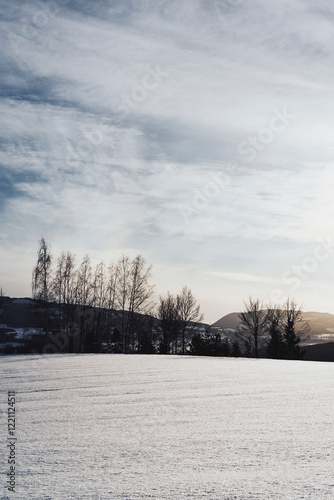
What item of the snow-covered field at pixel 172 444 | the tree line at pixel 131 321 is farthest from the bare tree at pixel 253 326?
the snow-covered field at pixel 172 444

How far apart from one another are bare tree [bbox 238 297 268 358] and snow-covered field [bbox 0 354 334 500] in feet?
121

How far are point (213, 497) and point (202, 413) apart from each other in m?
2.08

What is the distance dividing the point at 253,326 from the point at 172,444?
4178 centimetres

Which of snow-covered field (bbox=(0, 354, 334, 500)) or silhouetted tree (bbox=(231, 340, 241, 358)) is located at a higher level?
snow-covered field (bbox=(0, 354, 334, 500))

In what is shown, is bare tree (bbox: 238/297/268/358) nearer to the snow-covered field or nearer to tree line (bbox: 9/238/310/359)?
tree line (bbox: 9/238/310/359)

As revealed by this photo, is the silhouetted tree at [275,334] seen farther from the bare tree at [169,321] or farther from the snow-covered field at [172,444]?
the snow-covered field at [172,444]

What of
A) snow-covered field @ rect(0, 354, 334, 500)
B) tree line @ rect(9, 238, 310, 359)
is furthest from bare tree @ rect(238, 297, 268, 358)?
snow-covered field @ rect(0, 354, 334, 500)

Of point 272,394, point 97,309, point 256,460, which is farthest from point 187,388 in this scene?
point 97,309

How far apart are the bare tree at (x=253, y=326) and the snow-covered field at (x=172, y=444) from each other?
37013 millimetres

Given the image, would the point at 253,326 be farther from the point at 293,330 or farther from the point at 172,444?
the point at 172,444

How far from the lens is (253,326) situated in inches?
1711

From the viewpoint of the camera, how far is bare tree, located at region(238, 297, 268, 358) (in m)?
41.8

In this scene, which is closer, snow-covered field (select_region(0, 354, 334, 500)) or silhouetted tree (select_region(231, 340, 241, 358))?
snow-covered field (select_region(0, 354, 334, 500))

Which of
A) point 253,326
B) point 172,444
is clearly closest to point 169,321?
point 253,326
